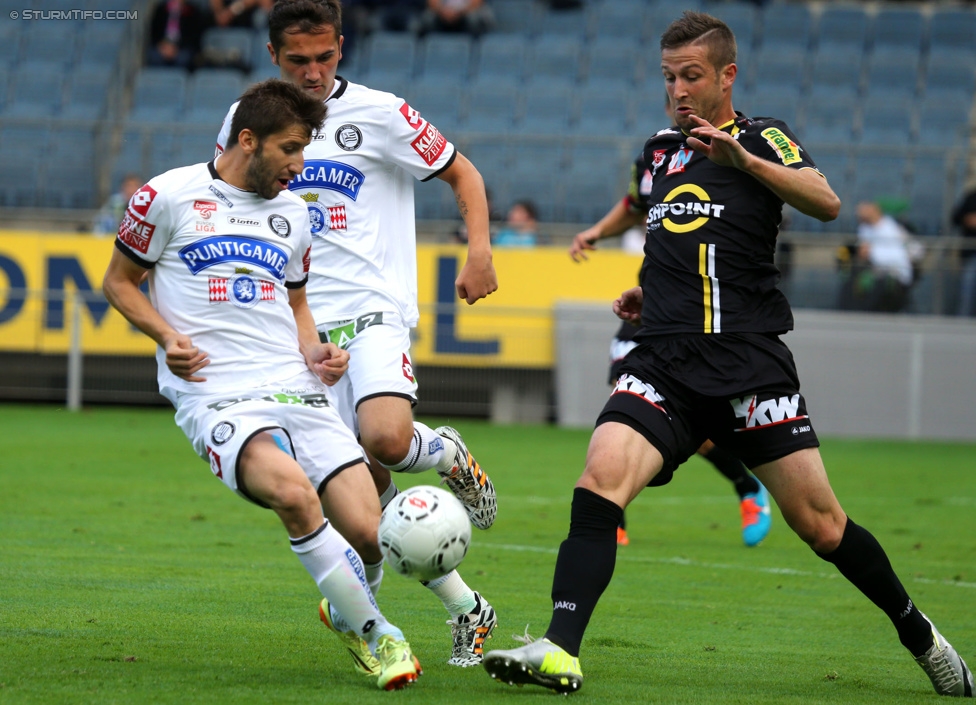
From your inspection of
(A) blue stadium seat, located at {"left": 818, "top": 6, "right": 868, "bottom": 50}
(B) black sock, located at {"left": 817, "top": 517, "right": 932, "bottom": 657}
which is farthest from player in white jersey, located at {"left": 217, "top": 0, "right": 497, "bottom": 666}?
(A) blue stadium seat, located at {"left": 818, "top": 6, "right": 868, "bottom": 50}

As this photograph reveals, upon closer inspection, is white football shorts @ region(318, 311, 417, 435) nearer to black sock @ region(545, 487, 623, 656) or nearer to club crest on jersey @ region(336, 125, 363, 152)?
club crest on jersey @ region(336, 125, 363, 152)

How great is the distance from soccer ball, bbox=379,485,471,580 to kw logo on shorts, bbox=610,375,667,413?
0.81 meters

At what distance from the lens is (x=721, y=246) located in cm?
505

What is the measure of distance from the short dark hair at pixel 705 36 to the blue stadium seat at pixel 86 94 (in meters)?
16.3

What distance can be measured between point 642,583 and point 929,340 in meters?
9.74

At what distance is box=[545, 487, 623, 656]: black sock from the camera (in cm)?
453

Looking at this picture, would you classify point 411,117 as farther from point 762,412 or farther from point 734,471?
point 734,471

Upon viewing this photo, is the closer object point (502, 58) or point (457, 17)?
point (502, 58)

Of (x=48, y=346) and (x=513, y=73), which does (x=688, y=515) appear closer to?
(x=48, y=346)

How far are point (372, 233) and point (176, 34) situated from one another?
1639cm

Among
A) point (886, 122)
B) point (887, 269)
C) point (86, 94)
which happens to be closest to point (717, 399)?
point (887, 269)

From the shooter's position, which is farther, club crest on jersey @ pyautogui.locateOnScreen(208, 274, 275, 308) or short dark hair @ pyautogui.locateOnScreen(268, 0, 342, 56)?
short dark hair @ pyautogui.locateOnScreen(268, 0, 342, 56)

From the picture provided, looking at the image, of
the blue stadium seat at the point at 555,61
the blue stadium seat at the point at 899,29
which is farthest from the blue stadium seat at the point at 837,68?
the blue stadium seat at the point at 555,61

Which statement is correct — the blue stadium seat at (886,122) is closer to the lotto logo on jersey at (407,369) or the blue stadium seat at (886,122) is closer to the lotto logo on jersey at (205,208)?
the lotto logo on jersey at (407,369)
